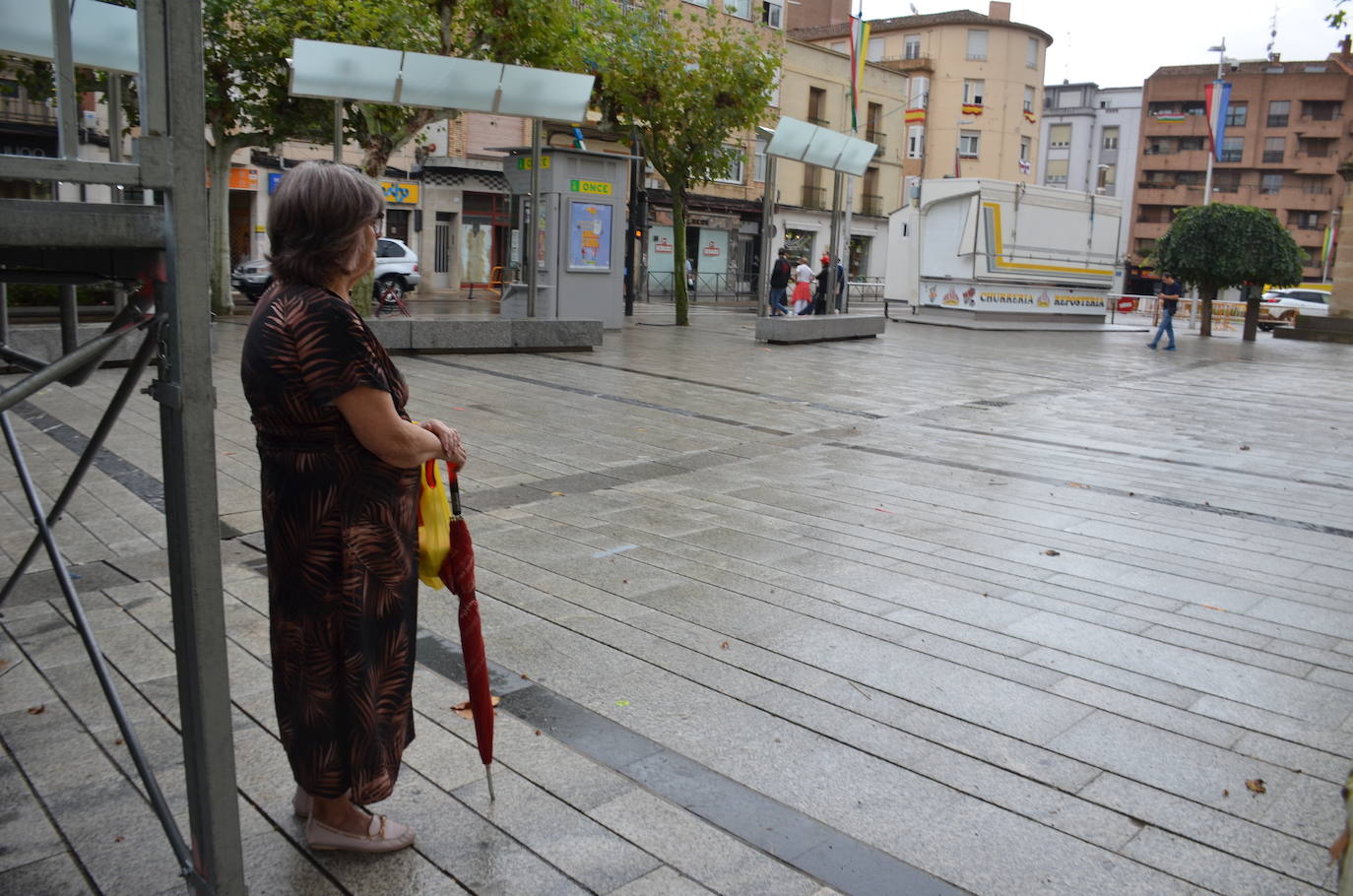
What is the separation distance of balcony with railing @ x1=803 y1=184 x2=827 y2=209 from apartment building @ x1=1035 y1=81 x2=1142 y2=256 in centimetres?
3435

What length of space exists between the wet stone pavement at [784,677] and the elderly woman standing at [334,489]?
1.25ft

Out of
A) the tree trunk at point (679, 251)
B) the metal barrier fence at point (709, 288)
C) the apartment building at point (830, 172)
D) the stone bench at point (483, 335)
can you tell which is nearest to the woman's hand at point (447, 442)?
the stone bench at point (483, 335)

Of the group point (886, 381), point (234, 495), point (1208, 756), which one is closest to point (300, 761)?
point (1208, 756)

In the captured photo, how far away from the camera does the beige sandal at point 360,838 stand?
8.70 feet

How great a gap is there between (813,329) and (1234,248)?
1161 centimetres

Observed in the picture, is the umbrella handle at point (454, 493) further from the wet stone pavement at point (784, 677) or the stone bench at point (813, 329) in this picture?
the stone bench at point (813, 329)

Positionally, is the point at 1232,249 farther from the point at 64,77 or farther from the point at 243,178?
the point at 64,77

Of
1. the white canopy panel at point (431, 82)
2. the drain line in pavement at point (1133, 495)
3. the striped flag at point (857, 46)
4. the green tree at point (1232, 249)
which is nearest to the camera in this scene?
the drain line in pavement at point (1133, 495)

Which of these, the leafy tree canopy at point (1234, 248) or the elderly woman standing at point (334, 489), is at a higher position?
the leafy tree canopy at point (1234, 248)

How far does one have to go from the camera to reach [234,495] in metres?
6.16

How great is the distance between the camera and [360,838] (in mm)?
2664

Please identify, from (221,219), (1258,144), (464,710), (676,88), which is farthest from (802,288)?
(1258,144)

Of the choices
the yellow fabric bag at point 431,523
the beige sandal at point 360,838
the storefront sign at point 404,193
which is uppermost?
the storefront sign at point 404,193

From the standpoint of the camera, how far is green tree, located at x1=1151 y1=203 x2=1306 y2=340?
2450 centimetres
